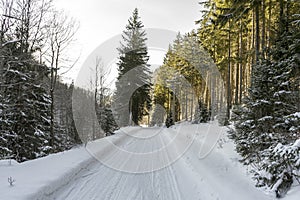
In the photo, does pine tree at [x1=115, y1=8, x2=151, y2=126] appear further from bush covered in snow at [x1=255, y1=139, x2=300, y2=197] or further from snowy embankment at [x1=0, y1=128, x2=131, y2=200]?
bush covered in snow at [x1=255, y1=139, x2=300, y2=197]

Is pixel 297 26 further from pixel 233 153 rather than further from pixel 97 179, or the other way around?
pixel 97 179

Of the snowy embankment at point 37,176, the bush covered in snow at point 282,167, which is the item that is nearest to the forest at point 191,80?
the bush covered in snow at point 282,167

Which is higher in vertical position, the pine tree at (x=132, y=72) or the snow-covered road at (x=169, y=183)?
the pine tree at (x=132, y=72)

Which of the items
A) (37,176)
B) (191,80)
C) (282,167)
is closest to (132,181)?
(37,176)

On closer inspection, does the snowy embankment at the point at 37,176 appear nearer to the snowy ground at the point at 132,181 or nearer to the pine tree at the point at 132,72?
the snowy ground at the point at 132,181

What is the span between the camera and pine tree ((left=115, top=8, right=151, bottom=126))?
37531mm

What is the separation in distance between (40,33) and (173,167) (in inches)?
535

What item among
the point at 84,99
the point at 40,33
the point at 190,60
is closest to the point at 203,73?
the point at 190,60

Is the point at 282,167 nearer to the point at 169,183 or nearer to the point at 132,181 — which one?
the point at 169,183

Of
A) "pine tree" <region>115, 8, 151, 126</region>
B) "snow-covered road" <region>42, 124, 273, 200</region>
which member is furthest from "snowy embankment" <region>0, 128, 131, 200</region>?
"pine tree" <region>115, 8, 151, 126</region>

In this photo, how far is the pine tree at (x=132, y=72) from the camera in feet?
123

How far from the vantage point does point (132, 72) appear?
122 ft

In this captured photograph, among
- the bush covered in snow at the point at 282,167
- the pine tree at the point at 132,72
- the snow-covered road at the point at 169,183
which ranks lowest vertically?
the snow-covered road at the point at 169,183

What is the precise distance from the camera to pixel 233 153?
31.8 ft
